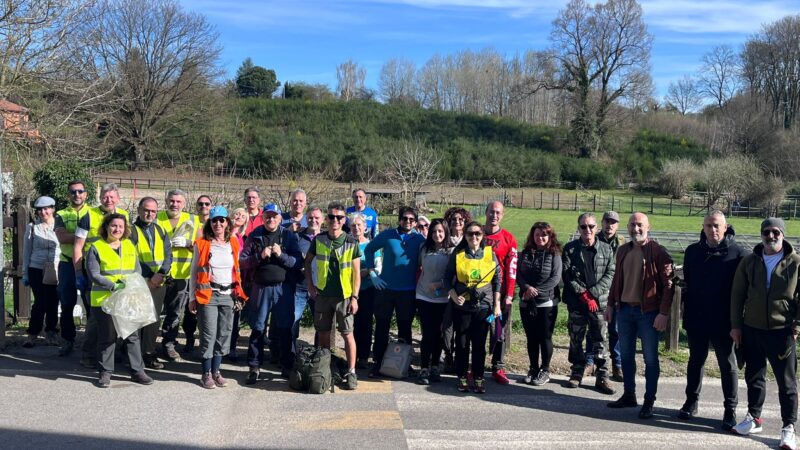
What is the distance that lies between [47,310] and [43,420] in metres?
2.46

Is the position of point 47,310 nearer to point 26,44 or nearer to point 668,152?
point 26,44

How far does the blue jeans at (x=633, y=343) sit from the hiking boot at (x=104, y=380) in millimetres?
4720

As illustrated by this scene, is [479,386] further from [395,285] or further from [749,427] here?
[749,427]

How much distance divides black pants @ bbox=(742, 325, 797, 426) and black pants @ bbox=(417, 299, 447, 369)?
2.67 metres

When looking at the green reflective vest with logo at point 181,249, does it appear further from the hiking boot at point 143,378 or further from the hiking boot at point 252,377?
the hiking boot at point 252,377

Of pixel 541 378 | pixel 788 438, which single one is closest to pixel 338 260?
pixel 541 378

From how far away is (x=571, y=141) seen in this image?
214ft

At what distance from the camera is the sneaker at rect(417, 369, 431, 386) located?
6.55 meters

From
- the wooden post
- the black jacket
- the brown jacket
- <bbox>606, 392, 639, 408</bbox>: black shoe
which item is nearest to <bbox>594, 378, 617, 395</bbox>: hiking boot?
<bbox>606, 392, 639, 408</bbox>: black shoe

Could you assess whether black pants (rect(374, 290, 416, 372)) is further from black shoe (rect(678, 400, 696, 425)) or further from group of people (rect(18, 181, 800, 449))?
black shoe (rect(678, 400, 696, 425))

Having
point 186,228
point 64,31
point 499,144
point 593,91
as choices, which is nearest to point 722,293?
point 186,228

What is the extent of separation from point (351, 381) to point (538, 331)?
1.90 m

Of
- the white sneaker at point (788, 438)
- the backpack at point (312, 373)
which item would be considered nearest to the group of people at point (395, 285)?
the backpack at point (312, 373)

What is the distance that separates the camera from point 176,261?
7.02 m
